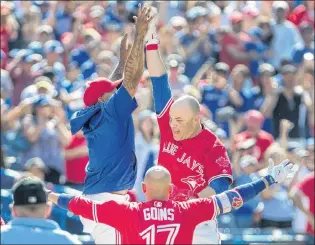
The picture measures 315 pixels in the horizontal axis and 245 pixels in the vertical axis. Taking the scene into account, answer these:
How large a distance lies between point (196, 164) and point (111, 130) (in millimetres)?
724

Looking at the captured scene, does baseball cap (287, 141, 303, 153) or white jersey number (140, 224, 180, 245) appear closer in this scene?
white jersey number (140, 224, 180, 245)

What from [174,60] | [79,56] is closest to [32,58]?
[79,56]

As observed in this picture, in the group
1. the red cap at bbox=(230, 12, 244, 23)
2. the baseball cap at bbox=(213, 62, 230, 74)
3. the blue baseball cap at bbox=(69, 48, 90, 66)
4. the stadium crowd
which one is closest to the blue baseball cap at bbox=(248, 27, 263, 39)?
the stadium crowd

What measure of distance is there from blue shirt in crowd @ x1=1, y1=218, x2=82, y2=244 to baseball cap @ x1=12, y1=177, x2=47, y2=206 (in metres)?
0.10

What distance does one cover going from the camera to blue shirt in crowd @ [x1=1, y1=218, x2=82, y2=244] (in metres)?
5.77

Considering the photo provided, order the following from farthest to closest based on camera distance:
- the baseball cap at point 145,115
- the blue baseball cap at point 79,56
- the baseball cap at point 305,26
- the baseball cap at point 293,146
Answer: the baseball cap at point 305,26, the blue baseball cap at point 79,56, the baseball cap at point 293,146, the baseball cap at point 145,115

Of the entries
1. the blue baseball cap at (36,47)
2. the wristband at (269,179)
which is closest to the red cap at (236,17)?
the blue baseball cap at (36,47)

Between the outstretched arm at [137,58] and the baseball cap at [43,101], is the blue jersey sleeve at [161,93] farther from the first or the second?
the baseball cap at [43,101]

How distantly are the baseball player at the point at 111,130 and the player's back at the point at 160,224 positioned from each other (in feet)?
5.41

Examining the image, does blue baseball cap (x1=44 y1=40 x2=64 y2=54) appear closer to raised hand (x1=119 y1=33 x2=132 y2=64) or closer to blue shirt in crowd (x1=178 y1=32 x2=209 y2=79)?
blue shirt in crowd (x1=178 y1=32 x2=209 y2=79)

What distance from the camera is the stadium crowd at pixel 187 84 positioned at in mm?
12438

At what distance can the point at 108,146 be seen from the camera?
8.48 metres

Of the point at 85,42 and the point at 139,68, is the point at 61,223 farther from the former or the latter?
the point at 85,42

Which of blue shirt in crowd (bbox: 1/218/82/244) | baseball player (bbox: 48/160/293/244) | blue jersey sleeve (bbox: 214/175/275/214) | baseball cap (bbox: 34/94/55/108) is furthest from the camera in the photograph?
baseball cap (bbox: 34/94/55/108)
